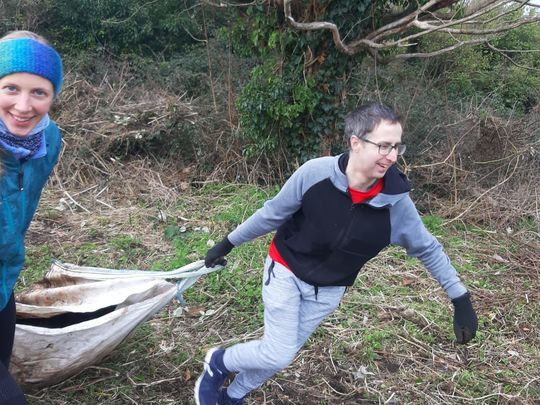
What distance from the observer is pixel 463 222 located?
641 centimetres

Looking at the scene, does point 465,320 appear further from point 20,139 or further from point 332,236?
point 20,139

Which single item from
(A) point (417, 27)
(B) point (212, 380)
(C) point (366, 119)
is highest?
(A) point (417, 27)

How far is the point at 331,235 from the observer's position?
8.57ft

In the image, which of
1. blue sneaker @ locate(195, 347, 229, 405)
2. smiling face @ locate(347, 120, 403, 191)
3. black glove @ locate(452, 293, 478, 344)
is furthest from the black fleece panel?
blue sneaker @ locate(195, 347, 229, 405)

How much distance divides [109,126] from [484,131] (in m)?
4.72

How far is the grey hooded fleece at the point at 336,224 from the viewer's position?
2592 mm

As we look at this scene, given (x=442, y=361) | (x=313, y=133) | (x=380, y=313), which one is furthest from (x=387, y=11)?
(x=442, y=361)

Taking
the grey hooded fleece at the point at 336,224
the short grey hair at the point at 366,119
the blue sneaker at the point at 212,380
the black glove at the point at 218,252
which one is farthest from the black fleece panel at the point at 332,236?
the blue sneaker at the point at 212,380

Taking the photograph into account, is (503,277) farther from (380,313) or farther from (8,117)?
(8,117)

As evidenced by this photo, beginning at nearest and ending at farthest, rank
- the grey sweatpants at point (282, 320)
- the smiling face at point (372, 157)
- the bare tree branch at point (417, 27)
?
the smiling face at point (372, 157) → the grey sweatpants at point (282, 320) → the bare tree branch at point (417, 27)

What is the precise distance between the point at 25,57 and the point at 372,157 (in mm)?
1397

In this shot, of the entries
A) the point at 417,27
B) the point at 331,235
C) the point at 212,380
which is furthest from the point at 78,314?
the point at 417,27

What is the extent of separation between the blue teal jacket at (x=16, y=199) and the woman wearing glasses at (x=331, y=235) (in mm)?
992

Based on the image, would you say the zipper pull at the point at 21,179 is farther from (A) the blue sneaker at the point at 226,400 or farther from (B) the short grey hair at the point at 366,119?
(A) the blue sneaker at the point at 226,400
